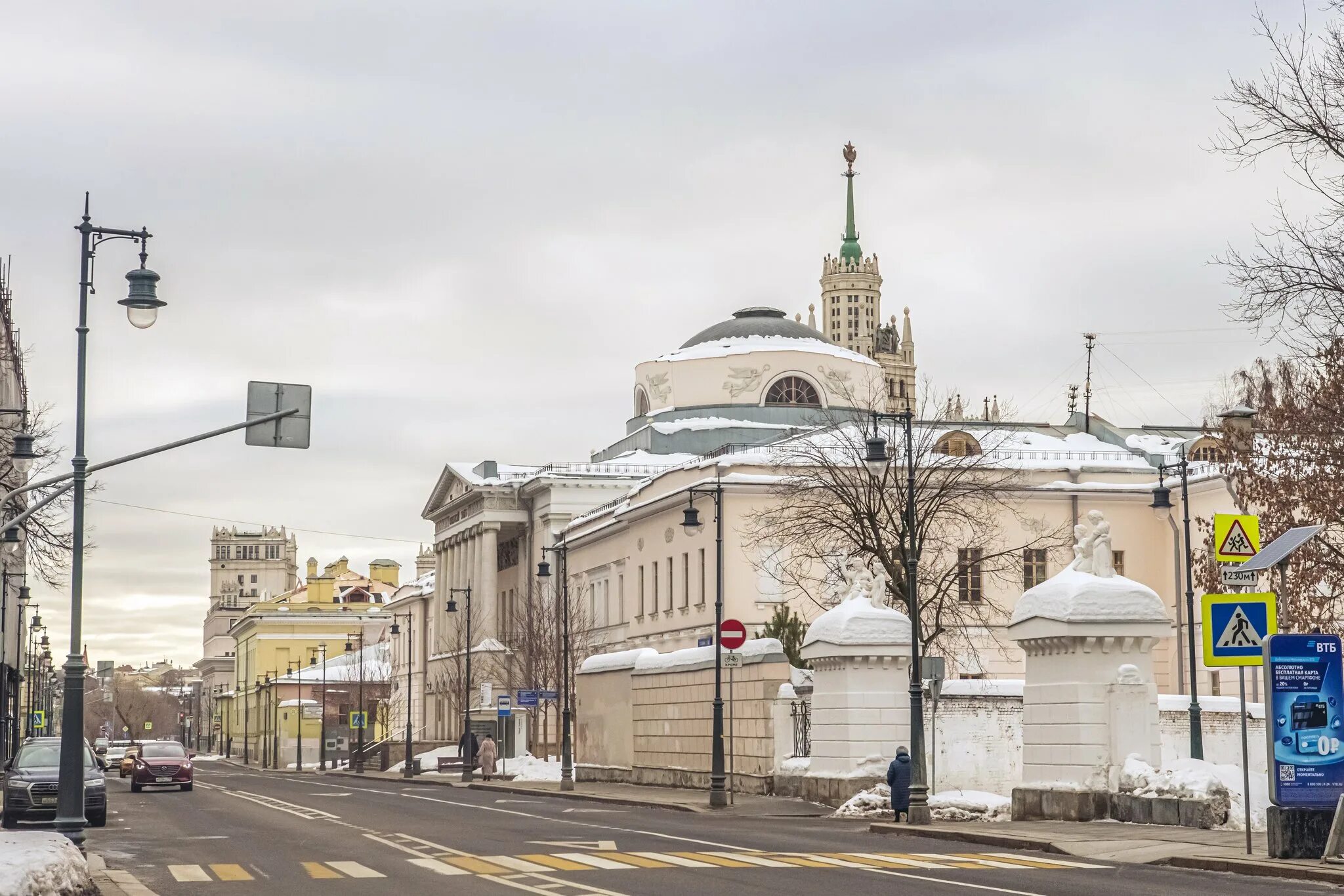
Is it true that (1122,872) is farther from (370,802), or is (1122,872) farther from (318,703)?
(318,703)

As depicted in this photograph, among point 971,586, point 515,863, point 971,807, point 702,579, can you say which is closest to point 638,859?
point 515,863

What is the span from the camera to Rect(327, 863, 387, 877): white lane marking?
20.6 m

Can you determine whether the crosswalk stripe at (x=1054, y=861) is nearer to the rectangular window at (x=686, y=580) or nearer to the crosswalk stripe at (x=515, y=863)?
the crosswalk stripe at (x=515, y=863)

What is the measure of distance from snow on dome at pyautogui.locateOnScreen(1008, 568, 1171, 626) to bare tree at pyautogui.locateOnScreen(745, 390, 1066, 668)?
588 inches

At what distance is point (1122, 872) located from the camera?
2005 centimetres

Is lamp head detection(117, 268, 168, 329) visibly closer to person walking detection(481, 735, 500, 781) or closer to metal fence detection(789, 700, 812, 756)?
metal fence detection(789, 700, 812, 756)

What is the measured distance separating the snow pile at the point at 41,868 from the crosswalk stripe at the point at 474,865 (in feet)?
14.3

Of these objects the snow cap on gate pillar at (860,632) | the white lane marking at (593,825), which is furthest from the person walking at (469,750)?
the snow cap on gate pillar at (860,632)

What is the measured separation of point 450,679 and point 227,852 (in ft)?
256

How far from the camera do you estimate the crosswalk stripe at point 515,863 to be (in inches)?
822

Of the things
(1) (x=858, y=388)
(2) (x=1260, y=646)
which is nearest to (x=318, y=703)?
(1) (x=858, y=388)

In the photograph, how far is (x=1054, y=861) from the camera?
21859mm

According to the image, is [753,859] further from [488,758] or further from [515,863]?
[488,758]

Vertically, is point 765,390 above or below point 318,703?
above
